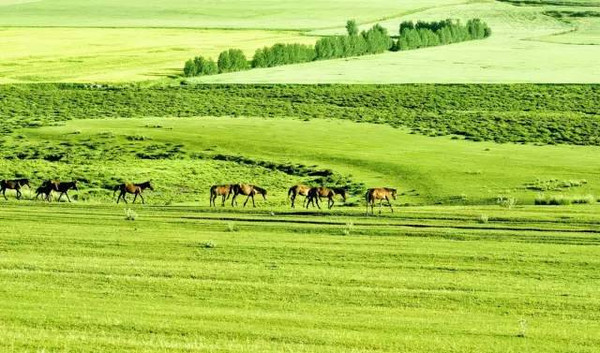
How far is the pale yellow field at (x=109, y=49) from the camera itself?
117938 mm

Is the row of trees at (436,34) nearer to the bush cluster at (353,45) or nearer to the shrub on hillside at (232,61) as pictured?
the bush cluster at (353,45)

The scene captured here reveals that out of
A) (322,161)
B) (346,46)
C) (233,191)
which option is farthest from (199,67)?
(233,191)

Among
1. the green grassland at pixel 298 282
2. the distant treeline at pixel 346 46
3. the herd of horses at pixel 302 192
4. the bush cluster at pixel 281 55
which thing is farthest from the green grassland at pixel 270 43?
the green grassland at pixel 298 282

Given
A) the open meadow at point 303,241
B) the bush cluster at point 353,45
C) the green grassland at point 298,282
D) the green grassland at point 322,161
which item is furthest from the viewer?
A: the bush cluster at point 353,45

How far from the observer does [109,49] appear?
476 feet

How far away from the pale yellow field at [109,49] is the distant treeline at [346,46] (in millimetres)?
5086

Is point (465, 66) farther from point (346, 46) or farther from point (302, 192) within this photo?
point (302, 192)

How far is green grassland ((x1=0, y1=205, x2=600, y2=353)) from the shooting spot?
20.7 metres

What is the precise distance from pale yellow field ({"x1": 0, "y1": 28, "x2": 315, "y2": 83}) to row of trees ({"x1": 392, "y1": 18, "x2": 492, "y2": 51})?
15.4 metres

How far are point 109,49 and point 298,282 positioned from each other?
12347 centimetres

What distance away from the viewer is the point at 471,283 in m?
26.5

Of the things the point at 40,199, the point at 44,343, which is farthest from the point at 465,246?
the point at 40,199

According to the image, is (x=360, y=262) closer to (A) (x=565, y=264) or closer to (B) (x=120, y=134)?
(A) (x=565, y=264)

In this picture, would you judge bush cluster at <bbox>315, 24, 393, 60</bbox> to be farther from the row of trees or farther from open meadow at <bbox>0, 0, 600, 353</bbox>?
open meadow at <bbox>0, 0, 600, 353</bbox>
